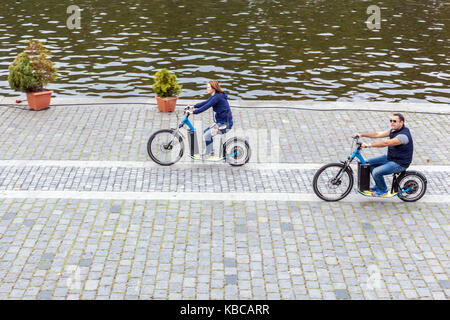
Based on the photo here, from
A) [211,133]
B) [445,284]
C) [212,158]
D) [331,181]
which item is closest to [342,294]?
[445,284]

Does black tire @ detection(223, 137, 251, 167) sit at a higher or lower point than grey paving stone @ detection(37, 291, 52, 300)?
lower

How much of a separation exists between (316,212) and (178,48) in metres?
14.4

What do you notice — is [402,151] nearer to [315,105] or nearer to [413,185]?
[413,185]

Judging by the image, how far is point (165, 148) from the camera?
10625 millimetres

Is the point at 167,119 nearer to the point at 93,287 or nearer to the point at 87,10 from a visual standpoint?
the point at 93,287

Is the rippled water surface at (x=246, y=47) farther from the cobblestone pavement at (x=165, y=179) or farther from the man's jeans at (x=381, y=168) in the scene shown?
the man's jeans at (x=381, y=168)

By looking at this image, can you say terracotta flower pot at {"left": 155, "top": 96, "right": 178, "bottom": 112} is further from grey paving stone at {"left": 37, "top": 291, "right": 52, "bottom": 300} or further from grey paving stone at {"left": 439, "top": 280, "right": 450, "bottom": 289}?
grey paving stone at {"left": 439, "top": 280, "right": 450, "bottom": 289}

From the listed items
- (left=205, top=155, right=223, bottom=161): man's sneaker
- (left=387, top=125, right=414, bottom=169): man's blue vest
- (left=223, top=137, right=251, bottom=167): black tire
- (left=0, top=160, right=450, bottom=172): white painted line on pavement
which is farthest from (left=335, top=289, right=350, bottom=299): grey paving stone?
(left=205, top=155, right=223, bottom=161): man's sneaker

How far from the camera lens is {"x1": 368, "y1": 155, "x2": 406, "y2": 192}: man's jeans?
895 centimetres

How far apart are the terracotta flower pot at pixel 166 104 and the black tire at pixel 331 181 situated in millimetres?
5309

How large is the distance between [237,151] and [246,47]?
12378 mm

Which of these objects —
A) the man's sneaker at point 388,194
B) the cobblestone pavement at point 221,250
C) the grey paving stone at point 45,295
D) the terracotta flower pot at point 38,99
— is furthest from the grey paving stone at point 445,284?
the terracotta flower pot at point 38,99

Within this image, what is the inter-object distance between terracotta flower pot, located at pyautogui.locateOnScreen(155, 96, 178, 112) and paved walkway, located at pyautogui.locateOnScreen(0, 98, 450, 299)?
42.5 inches

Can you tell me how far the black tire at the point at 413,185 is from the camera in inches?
358
